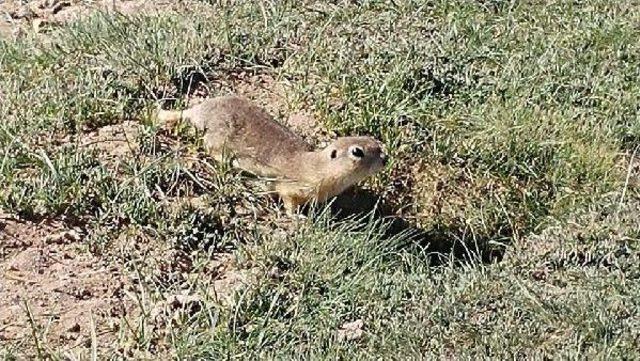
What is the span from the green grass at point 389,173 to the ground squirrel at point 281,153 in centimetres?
14

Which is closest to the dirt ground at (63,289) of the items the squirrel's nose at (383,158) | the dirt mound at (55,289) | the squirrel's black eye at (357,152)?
the dirt mound at (55,289)

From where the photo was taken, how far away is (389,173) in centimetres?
609

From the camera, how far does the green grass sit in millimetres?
4699

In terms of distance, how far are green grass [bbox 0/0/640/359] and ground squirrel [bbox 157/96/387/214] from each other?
142 mm

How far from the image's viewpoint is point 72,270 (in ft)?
15.8

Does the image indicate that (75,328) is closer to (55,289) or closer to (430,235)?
(55,289)

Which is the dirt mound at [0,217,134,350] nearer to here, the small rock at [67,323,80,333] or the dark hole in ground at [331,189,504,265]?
the small rock at [67,323,80,333]

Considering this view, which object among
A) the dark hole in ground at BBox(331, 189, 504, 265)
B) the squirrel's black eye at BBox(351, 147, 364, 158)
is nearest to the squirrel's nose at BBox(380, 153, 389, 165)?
the squirrel's black eye at BBox(351, 147, 364, 158)

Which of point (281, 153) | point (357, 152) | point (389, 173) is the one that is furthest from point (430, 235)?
point (281, 153)

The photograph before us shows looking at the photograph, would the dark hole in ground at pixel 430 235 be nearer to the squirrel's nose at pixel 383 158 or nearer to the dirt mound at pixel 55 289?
the squirrel's nose at pixel 383 158

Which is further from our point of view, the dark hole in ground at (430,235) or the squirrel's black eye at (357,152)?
the dark hole in ground at (430,235)

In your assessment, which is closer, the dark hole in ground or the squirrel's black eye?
the squirrel's black eye

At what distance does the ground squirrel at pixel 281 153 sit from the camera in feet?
18.6

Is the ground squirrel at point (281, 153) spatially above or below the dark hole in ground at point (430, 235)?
above
